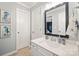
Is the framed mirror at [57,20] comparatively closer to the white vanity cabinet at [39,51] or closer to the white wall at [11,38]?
Answer: the white vanity cabinet at [39,51]

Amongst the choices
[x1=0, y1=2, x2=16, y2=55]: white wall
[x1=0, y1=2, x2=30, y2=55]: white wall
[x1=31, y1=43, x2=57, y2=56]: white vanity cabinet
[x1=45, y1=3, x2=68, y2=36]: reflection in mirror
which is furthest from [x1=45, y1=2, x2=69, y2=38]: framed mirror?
[x1=0, y1=2, x2=16, y2=55]: white wall

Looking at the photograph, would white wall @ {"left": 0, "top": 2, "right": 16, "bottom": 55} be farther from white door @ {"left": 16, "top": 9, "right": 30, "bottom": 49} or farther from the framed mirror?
the framed mirror

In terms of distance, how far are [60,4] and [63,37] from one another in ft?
1.89

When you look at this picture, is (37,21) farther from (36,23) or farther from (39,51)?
(39,51)

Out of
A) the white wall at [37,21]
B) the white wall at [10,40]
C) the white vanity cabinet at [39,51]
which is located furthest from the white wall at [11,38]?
the white vanity cabinet at [39,51]

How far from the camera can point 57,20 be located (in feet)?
5.56

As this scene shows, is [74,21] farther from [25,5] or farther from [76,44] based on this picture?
[25,5]

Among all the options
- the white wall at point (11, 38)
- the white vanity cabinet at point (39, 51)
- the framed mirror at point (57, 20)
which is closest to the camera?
the white vanity cabinet at point (39, 51)

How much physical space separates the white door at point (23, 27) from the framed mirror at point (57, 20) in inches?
16.8

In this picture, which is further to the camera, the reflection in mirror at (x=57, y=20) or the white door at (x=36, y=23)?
the white door at (x=36, y=23)

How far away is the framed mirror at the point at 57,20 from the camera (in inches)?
59.9

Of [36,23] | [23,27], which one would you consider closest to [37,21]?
[36,23]

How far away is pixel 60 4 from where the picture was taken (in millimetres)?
1636

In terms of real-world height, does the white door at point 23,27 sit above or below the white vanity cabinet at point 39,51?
above
